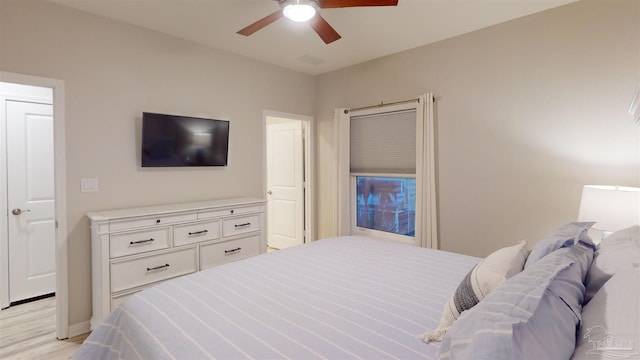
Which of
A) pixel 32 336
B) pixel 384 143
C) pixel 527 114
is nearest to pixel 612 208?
pixel 527 114

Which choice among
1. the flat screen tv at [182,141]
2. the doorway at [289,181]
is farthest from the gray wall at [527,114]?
the flat screen tv at [182,141]

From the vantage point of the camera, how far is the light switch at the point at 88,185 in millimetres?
2621

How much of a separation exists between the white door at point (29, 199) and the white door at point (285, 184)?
2725mm

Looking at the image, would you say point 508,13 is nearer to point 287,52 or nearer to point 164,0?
point 287,52

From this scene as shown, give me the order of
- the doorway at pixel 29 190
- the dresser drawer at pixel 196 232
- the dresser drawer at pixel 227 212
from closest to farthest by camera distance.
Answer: the dresser drawer at pixel 196 232 → the dresser drawer at pixel 227 212 → the doorway at pixel 29 190

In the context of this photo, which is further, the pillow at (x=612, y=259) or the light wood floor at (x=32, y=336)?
the light wood floor at (x=32, y=336)

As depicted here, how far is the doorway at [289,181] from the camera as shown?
15.0ft

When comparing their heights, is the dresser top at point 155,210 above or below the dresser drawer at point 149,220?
above

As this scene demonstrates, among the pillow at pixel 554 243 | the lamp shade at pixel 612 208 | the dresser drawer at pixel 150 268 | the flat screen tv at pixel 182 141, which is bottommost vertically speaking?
the dresser drawer at pixel 150 268

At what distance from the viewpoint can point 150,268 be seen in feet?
8.57

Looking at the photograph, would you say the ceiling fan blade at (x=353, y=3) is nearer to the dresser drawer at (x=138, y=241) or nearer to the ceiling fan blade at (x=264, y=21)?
the ceiling fan blade at (x=264, y=21)

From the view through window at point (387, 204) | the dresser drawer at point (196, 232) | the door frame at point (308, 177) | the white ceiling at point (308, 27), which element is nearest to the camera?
the white ceiling at point (308, 27)

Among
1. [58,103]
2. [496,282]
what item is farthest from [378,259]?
[58,103]

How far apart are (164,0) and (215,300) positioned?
92.2 inches
